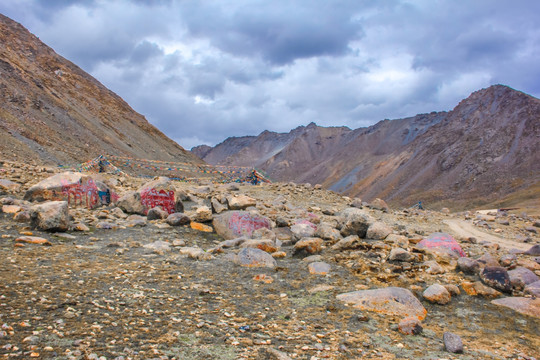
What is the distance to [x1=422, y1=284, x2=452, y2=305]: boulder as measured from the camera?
524 centimetres

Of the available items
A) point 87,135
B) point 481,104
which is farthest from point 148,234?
point 481,104

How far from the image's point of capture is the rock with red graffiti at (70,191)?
969cm

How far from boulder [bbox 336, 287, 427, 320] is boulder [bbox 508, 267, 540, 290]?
2012 millimetres

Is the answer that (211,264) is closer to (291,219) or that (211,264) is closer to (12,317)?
(12,317)

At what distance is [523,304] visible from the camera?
17.0ft

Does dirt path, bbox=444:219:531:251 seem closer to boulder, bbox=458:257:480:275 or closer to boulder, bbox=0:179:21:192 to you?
boulder, bbox=458:257:480:275

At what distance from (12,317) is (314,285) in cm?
395

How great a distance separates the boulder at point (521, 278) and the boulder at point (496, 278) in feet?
0.30

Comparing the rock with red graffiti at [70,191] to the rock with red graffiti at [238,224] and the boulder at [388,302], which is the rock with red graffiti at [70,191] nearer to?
the rock with red graffiti at [238,224]

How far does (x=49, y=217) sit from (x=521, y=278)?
344 inches

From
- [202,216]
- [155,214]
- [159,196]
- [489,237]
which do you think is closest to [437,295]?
[202,216]

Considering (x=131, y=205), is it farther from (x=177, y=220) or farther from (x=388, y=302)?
(x=388, y=302)

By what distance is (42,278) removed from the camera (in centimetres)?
455

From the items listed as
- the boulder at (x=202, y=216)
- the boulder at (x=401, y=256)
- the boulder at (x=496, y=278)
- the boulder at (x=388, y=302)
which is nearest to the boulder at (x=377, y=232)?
the boulder at (x=401, y=256)
